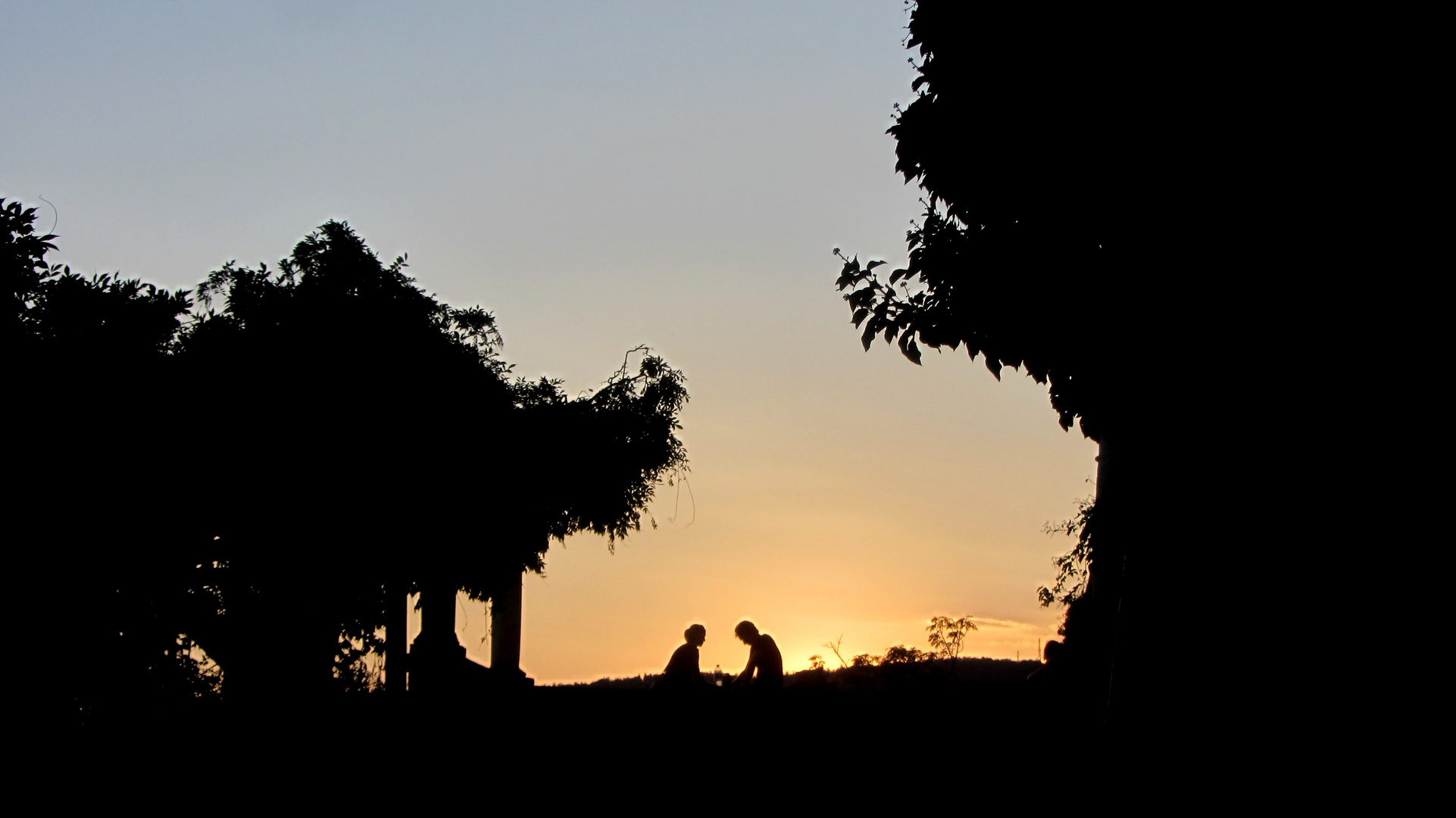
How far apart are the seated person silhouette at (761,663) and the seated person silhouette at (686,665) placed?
0.72 m

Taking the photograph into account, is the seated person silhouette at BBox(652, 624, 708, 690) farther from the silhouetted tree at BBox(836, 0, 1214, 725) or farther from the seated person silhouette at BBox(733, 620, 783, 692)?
the silhouetted tree at BBox(836, 0, 1214, 725)

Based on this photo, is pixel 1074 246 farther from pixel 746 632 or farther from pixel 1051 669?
pixel 1051 669

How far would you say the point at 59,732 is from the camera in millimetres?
13117

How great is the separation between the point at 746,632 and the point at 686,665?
1.08m

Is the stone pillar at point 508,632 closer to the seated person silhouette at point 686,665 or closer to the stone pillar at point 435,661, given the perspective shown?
the stone pillar at point 435,661

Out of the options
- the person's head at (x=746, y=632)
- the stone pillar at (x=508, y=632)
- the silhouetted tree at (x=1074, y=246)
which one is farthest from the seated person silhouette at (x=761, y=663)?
the stone pillar at (x=508, y=632)

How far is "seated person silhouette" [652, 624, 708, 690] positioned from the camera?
592 inches

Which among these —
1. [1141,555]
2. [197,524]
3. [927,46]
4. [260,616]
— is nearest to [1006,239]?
[927,46]

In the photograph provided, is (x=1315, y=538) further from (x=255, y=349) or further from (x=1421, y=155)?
(x=255, y=349)

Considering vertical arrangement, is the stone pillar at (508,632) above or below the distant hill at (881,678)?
above

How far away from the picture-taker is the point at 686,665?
1509 cm

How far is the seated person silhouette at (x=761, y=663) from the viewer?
14484mm

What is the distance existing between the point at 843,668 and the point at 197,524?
10532 mm

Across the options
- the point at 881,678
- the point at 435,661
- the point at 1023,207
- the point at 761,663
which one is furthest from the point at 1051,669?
the point at 435,661
